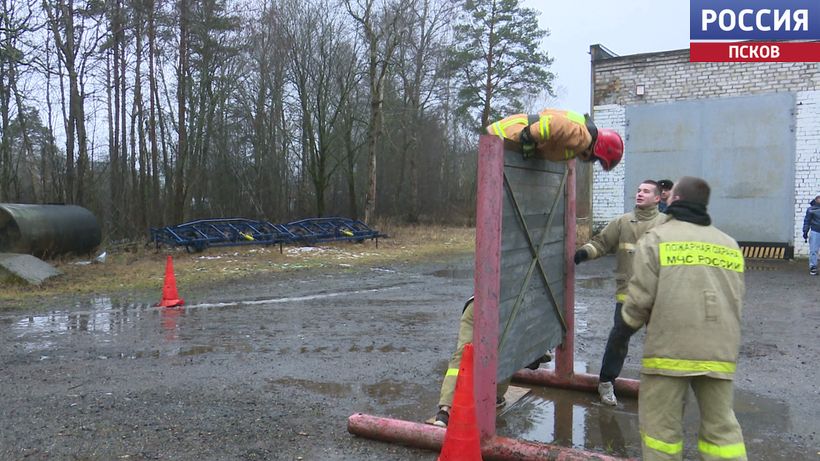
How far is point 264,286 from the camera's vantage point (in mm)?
11586

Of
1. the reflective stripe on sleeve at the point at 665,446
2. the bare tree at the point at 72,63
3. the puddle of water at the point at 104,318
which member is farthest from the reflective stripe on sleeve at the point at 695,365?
the bare tree at the point at 72,63

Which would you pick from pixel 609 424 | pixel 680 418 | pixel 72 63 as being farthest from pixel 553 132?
pixel 72 63

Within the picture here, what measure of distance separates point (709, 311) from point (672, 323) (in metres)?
0.18

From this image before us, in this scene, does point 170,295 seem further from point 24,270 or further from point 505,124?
point 505,124

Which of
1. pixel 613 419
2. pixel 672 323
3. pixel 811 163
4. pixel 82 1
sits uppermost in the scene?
pixel 82 1

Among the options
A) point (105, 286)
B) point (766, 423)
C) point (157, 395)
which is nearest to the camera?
point (766, 423)

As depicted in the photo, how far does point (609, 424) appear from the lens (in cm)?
446

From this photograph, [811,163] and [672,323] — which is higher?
[811,163]

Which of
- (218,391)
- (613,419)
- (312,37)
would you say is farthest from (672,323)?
(312,37)

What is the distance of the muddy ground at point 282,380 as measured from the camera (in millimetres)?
4094

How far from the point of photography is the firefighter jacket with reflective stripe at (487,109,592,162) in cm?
384

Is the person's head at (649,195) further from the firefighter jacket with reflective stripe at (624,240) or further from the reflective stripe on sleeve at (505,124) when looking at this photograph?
the reflective stripe on sleeve at (505,124)

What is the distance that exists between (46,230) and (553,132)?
1360 cm

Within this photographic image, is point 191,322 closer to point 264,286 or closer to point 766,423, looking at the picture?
point 264,286
